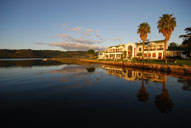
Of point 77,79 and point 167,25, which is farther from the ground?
point 167,25

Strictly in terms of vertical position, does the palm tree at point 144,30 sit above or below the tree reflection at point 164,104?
above

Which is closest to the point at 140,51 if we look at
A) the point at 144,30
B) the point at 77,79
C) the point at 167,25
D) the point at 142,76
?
the point at 144,30

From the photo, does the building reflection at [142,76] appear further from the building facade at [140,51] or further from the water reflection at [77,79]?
the building facade at [140,51]

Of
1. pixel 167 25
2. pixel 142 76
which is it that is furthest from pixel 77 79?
pixel 167 25

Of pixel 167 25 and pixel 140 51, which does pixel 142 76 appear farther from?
pixel 140 51

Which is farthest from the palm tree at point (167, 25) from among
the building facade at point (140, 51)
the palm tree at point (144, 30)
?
the building facade at point (140, 51)

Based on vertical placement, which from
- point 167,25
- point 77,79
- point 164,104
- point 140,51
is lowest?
point 164,104

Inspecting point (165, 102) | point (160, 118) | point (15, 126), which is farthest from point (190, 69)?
point (15, 126)

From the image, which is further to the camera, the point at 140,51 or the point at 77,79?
the point at 140,51

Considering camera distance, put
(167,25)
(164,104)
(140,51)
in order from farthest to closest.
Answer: (140,51) < (167,25) < (164,104)

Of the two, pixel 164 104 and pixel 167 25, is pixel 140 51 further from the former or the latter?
pixel 164 104

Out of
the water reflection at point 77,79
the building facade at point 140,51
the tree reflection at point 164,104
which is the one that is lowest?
the tree reflection at point 164,104

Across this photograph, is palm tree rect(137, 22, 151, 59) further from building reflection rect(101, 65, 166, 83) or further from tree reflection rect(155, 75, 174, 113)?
tree reflection rect(155, 75, 174, 113)

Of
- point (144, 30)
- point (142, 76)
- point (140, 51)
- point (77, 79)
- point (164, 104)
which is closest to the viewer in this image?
point (164, 104)
